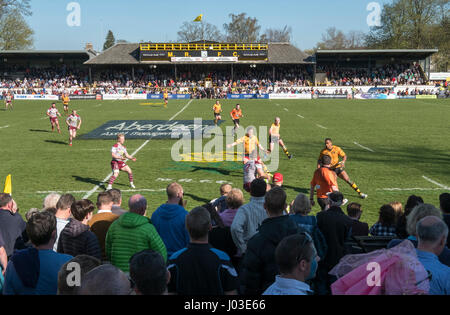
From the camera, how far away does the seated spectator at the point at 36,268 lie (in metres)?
3.65

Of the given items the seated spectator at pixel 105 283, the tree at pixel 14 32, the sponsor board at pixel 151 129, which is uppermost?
the tree at pixel 14 32

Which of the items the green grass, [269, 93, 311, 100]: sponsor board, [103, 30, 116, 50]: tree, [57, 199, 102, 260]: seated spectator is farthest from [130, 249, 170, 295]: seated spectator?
[103, 30, 116, 50]: tree

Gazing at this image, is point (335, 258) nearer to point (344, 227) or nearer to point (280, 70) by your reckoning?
point (344, 227)

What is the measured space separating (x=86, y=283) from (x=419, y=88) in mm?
61173

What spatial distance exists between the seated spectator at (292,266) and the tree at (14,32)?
91.5m

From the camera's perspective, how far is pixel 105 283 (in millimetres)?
2727

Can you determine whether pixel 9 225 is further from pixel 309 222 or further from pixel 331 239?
pixel 331 239

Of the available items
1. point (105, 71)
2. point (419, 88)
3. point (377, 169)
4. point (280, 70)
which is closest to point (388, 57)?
point (419, 88)

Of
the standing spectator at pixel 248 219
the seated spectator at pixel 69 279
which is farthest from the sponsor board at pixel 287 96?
the seated spectator at pixel 69 279

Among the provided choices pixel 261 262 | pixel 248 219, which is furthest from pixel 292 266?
pixel 248 219

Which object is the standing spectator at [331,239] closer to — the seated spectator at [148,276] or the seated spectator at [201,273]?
the seated spectator at [201,273]

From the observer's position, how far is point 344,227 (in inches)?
216

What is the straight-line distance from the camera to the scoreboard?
64.3 metres

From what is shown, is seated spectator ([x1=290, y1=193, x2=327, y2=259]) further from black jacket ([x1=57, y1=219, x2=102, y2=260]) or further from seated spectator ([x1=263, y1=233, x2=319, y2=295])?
black jacket ([x1=57, y1=219, x2=102, y2=260])
